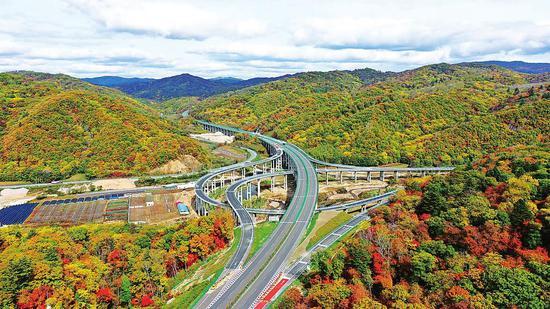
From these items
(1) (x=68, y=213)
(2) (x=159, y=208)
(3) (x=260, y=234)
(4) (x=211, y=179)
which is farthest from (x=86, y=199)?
(3) (x=260, y=234)

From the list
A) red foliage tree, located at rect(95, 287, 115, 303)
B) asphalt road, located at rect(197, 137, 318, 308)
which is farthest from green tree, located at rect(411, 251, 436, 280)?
red foliage tree, located at rect(95, 287, 115, 303)

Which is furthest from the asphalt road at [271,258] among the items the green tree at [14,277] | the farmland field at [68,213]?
the farmland field at [68,213]

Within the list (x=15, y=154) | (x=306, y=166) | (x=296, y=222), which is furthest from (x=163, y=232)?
(x=15, y=154)

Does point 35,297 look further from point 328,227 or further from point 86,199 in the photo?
point 86,199

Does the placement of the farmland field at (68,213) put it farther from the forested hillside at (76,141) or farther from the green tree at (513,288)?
the green tree at (513,288)

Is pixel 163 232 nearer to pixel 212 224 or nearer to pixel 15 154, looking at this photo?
pixel 212 224
